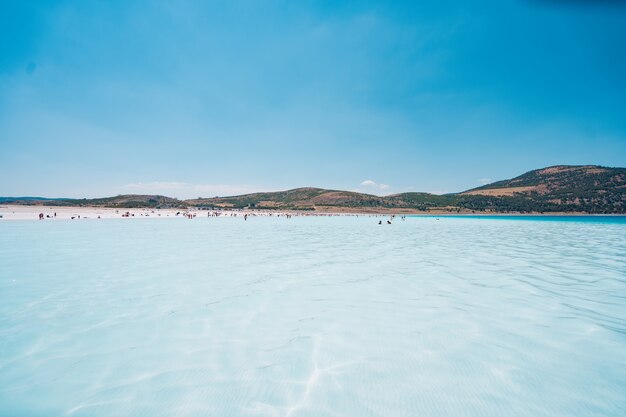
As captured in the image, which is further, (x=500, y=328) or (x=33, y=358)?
(x=500, y=328)

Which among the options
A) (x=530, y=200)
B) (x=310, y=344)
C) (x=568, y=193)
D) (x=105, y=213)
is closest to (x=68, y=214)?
(x=105, y=213)

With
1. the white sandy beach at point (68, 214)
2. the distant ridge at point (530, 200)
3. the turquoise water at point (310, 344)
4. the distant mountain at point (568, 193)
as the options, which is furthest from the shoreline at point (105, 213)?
the turquoise water at point (310, 344)

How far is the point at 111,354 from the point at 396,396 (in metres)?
5.32

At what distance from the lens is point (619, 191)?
134 m

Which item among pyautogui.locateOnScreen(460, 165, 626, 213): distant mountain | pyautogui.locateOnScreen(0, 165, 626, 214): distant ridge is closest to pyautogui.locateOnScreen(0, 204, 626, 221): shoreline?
pyautogui.locateOnScreen(0, 165, 626, 214): distant ridge

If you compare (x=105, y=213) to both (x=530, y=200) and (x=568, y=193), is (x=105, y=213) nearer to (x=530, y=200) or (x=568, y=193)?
(x=530, y=200)

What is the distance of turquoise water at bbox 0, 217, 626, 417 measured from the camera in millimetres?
4422

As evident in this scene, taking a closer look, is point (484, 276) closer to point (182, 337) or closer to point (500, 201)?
point (182, 337)

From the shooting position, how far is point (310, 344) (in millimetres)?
6320

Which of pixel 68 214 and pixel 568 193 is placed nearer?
pixel 68 214

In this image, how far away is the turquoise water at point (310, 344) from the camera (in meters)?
4.42

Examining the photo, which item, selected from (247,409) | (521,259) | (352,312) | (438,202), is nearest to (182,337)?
(247,409)

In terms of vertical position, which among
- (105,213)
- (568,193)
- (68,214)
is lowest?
(68,214)

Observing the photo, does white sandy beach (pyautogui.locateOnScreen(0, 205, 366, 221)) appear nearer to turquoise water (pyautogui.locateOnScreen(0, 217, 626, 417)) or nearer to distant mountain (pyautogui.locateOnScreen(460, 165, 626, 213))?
turquoise water (pyautogui.locateOnScreen(0, 217, 626, 417))
